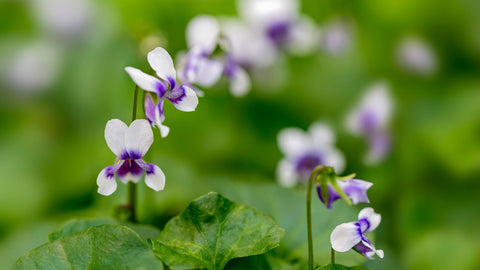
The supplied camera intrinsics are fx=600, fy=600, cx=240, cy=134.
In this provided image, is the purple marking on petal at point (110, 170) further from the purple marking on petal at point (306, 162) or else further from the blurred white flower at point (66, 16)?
the blurred white flower at point (66, 16)

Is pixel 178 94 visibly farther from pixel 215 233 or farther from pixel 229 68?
pixel 229 68

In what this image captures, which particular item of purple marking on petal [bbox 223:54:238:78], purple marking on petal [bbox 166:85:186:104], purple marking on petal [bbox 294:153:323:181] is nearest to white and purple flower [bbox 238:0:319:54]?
purple marking on petal [bbox 294:153:323:181]

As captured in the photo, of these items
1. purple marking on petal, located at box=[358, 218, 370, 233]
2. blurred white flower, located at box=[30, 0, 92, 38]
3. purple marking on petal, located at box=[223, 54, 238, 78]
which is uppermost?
blurred white flower, located at box=[30, 0, 92, 38]

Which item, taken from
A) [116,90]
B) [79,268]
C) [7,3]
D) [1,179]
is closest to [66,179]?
[1,179]

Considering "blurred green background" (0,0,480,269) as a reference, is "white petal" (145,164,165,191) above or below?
below

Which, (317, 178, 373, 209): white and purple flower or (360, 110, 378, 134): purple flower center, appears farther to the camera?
(360, 110, 378, 134): purple flower center

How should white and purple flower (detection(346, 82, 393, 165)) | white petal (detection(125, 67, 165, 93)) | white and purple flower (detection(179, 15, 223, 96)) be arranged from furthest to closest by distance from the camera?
white and purple flower (detection(346, 82, 393, 165)) → white and purple flower (detection(179, 15, 223, 96)) → white petal (detection(125, 67, 165, 93))

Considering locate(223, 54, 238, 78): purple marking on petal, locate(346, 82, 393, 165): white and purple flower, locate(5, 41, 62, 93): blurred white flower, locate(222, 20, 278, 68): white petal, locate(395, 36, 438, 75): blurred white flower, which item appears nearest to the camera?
locate(223, 54, 238, 78): purple marking on petal

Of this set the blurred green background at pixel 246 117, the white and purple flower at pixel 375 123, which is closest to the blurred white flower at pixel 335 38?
the blurred green background at pixel 246 117

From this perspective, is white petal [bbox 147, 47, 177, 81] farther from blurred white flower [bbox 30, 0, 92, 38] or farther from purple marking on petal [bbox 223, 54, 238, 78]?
blurred white flower [bbox 30, 0, 92, 38]
